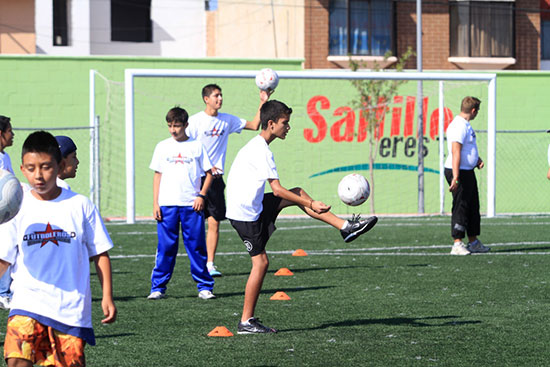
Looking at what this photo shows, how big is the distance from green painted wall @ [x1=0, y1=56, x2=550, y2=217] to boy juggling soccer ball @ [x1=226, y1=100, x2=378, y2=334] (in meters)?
13.4

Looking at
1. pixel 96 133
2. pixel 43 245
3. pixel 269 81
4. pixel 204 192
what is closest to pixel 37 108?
pixel 96 133

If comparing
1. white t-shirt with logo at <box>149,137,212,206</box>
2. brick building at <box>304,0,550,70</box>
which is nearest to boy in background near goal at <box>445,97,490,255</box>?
white t-shirt with logo at <box>149,137,212,206</box>

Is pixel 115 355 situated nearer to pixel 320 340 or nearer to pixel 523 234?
pixel 320 340

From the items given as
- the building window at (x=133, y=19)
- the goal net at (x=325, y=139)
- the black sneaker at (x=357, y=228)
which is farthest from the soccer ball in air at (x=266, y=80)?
the building window at (x=133, y=19)

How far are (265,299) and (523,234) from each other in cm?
740

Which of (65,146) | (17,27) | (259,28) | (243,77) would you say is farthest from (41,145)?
(17,27)

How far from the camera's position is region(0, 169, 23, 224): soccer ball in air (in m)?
4.19

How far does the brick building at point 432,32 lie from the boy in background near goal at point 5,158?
67.9ft

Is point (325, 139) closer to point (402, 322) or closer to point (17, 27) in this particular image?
point (402, 322)

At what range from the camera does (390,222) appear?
707 inches

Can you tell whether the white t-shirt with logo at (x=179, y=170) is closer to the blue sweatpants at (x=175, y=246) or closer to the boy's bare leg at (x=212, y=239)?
the blue sweatpants at (x=175, y=246)

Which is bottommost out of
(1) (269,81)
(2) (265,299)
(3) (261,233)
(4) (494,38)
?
(2) (265,299)

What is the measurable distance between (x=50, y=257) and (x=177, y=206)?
450 cm

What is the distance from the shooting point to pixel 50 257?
4.27m
